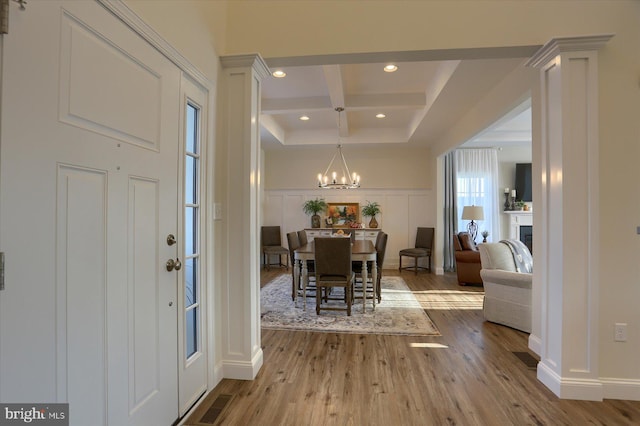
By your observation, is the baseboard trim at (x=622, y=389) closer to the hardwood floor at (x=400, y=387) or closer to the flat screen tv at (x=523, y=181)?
the hardwood floor at (x=400, y=387)

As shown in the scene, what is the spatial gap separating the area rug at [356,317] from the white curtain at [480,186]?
327 cm

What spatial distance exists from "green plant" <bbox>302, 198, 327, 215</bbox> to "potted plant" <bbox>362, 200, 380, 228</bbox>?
0.97 metres

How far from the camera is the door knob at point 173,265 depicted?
1787 mm

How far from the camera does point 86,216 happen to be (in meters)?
1.25

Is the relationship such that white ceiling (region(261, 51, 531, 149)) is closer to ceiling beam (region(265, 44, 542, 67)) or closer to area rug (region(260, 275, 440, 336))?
ceiling beam (region(265, 44, 542, 67))

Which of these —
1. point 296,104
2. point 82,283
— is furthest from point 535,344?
point 296,104

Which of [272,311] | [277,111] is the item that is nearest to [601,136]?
[272,311]

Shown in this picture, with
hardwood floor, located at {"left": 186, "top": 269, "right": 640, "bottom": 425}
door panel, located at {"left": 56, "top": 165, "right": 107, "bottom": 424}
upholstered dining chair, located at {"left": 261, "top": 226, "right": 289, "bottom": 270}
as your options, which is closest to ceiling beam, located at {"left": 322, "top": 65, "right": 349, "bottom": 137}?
door panel, located at {"left": 56, "top": 165, "right": 107, "bottom": 424}

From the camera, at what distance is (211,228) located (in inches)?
90.3

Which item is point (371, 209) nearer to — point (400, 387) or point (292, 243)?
point (292, 243)

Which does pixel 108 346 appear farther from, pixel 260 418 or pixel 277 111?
pixel 277 111

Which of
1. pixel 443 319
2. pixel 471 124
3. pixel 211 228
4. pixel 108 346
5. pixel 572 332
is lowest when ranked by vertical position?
pixel 443 319

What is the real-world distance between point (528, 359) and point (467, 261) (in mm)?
2937

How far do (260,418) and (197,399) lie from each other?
48cm
